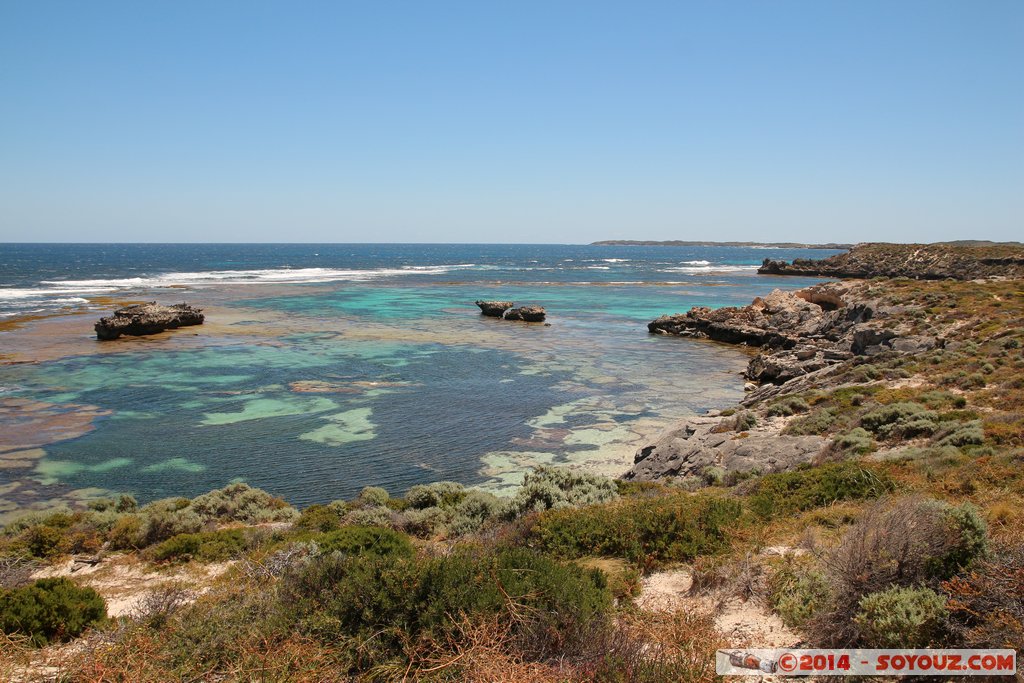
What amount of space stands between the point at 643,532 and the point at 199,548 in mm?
7909

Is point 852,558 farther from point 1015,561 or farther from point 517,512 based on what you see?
point 517,512

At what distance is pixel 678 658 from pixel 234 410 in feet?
74.7

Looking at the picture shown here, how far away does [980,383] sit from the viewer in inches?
689

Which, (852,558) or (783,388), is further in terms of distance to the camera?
(783,388)

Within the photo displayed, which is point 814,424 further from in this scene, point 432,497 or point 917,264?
point 917,264

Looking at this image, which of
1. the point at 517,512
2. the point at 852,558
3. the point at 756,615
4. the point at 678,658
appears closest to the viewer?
the point at 678,658

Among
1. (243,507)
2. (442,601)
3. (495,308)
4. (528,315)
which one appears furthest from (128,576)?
→ (495,308)

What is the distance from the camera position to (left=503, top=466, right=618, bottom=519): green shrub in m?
12.3

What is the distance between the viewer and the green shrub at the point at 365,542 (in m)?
9.19

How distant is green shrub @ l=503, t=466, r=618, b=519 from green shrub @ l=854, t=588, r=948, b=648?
641 centimetres

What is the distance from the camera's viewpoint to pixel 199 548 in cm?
1123

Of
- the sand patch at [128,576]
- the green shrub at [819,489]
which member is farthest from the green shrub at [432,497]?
the green shrub at [819,489]

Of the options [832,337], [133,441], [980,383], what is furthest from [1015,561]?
[832,337]

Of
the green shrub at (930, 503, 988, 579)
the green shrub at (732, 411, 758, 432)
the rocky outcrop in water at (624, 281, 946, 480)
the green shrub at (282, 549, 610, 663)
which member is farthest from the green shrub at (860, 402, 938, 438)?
the green shrub at (282, 549, 610, 663)
